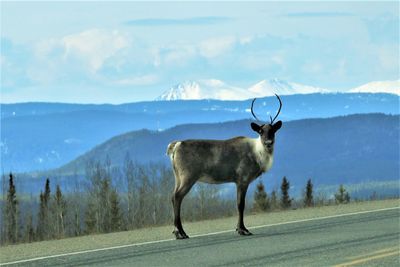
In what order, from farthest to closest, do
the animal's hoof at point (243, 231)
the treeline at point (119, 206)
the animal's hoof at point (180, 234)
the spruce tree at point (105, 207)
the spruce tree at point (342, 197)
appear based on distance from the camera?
the spruce tree at point (342, 197)
the treeline at point (119, 206)
the spruce tree at point (105, 207)
the animal's hoof at point (243, 231)
the animal's hoof at point (180, 234)

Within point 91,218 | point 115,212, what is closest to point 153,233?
point 115,212

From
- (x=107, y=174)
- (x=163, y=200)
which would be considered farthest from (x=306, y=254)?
(x=107, y=174)

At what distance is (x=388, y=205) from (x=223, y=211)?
343 cm

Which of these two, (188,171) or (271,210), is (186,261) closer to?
(188,171)

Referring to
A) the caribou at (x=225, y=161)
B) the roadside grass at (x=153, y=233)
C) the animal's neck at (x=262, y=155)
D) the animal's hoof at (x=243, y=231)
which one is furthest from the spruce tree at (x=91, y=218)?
the animal's neck at (x=262, y=155)

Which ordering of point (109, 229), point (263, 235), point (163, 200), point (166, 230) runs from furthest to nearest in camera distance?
point (163, 200) < point (109, 229) < point (166, 230) < point (263, 235)

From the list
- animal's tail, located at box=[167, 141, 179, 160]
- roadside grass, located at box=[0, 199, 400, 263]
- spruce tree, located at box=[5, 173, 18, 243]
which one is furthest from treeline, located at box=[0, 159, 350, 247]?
animal's tail, located at box=[167, 141, 179, 160]

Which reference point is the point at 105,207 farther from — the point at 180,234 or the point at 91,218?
the point at 180,234

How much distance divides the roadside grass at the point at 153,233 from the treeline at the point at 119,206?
1075 mm

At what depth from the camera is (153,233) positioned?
18234 millimetres

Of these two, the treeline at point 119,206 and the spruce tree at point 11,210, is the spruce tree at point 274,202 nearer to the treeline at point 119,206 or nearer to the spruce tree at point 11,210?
the treeline at point 119,206

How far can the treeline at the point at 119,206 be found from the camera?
69.9 feet

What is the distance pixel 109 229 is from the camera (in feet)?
66.1

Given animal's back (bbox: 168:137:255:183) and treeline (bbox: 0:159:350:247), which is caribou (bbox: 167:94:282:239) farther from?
treeline (bbox: 0:159:350:247)
